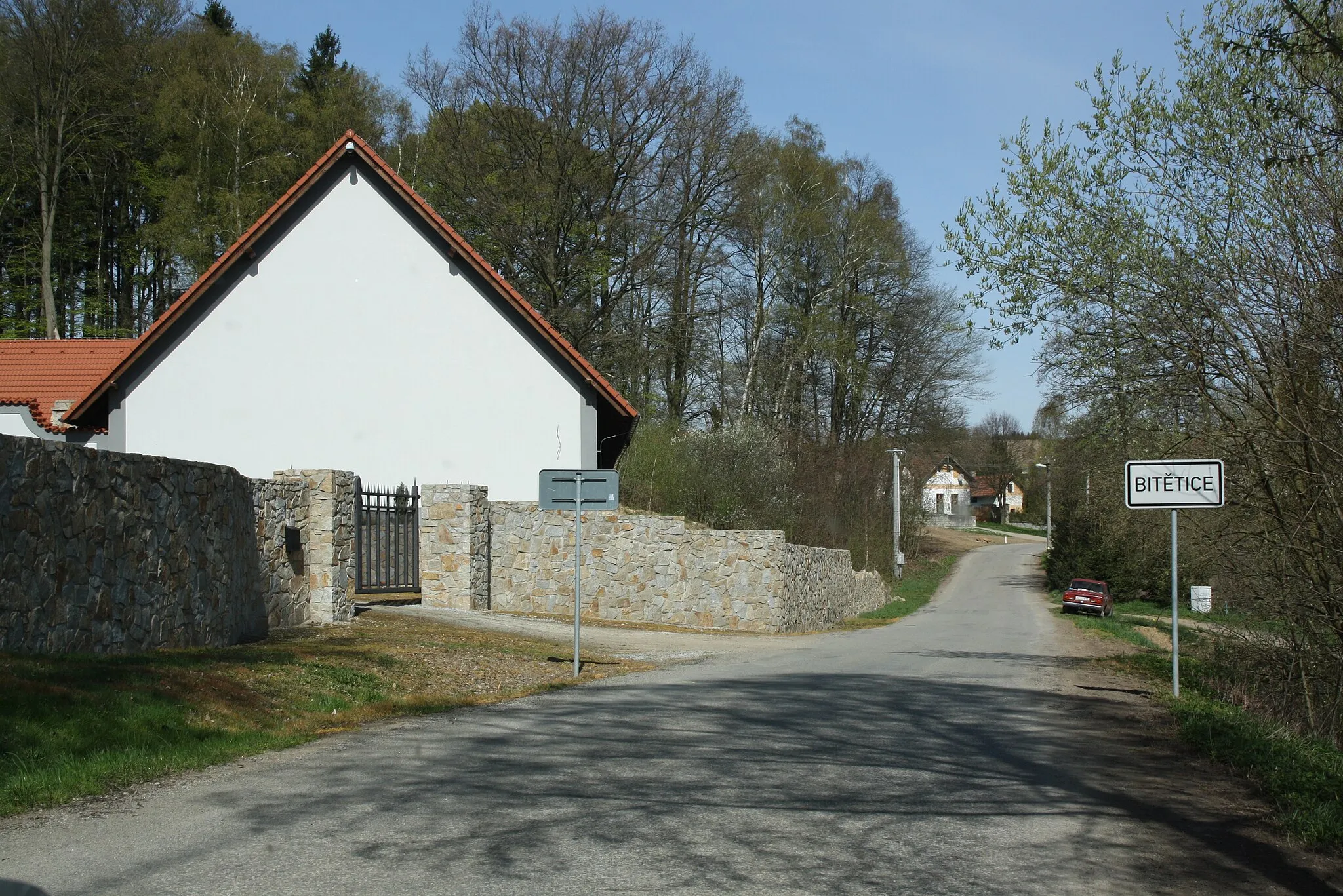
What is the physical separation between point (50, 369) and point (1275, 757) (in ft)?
111

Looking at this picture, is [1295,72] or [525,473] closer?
[1295,72]

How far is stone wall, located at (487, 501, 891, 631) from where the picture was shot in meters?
24.9

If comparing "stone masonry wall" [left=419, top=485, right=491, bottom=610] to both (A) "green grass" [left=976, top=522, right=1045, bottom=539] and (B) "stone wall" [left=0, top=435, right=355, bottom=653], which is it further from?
(A) "green grass" [left=976, top=522, right=1045, bottom=539]

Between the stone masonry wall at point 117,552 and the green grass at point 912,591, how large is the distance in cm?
2484

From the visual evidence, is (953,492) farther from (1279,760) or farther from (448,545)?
(1279,760)

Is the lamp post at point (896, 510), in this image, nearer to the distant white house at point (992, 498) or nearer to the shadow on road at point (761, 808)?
the shadow on road at point (761, 808)

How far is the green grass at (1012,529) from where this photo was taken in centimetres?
11623

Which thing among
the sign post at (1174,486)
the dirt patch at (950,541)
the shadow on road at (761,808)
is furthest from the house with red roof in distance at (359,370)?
the dirt patch at (950,541)

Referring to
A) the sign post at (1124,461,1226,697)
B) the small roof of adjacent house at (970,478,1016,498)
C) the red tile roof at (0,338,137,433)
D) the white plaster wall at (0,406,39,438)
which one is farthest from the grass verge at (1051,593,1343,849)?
the small roof of adjacent house at (970,478,1016,498)

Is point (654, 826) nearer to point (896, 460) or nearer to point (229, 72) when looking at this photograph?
point (229, 72)

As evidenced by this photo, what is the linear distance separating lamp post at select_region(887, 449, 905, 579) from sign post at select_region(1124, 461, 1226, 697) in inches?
1534

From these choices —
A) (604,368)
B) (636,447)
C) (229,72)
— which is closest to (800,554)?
(636,447)

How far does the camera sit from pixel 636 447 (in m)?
34.1

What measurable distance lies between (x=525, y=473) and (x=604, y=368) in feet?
40.7
